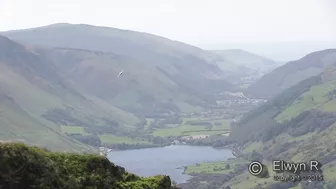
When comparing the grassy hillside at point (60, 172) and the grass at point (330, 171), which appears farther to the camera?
the grass at point (330, 171)

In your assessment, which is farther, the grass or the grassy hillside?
the grass

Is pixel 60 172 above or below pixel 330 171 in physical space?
below

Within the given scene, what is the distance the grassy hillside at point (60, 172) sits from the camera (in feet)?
71.7

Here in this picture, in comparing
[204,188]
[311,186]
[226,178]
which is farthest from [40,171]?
[226,178]

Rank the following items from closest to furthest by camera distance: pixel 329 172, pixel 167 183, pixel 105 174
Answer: pixel 105 174 → pixel 167 183 → pixel 329 172

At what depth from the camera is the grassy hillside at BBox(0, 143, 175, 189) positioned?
2185 cm

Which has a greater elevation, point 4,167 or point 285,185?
point 285,185

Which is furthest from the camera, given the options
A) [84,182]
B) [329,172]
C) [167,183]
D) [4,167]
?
[329,172]

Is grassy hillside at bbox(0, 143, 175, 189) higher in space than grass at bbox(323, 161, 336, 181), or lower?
lower

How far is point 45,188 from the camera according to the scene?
871 inches

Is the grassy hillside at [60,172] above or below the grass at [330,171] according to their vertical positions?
below

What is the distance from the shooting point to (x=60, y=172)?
79.1 ft

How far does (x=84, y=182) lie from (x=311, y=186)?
135 meters

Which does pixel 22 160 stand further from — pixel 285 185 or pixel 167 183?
pixel 285 185
